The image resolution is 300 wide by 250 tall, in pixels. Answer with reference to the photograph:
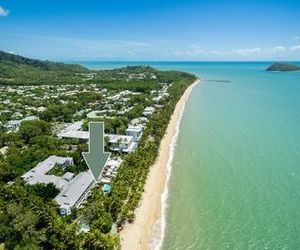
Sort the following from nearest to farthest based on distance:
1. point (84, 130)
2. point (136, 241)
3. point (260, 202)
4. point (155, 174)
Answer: point (136, 241), point (260, 202), point (155, 174), point (84, 130)

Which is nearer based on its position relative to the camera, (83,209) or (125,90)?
(83,209)

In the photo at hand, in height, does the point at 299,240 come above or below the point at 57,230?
below

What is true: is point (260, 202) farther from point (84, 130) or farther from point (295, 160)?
point (84, 130)

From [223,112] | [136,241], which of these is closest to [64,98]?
[223,112]

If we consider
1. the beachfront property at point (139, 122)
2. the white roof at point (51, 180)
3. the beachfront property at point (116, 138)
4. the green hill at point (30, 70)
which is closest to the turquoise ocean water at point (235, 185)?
the beachfront property at point (116, 138)

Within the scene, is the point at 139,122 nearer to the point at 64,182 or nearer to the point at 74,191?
the point at 64,182
